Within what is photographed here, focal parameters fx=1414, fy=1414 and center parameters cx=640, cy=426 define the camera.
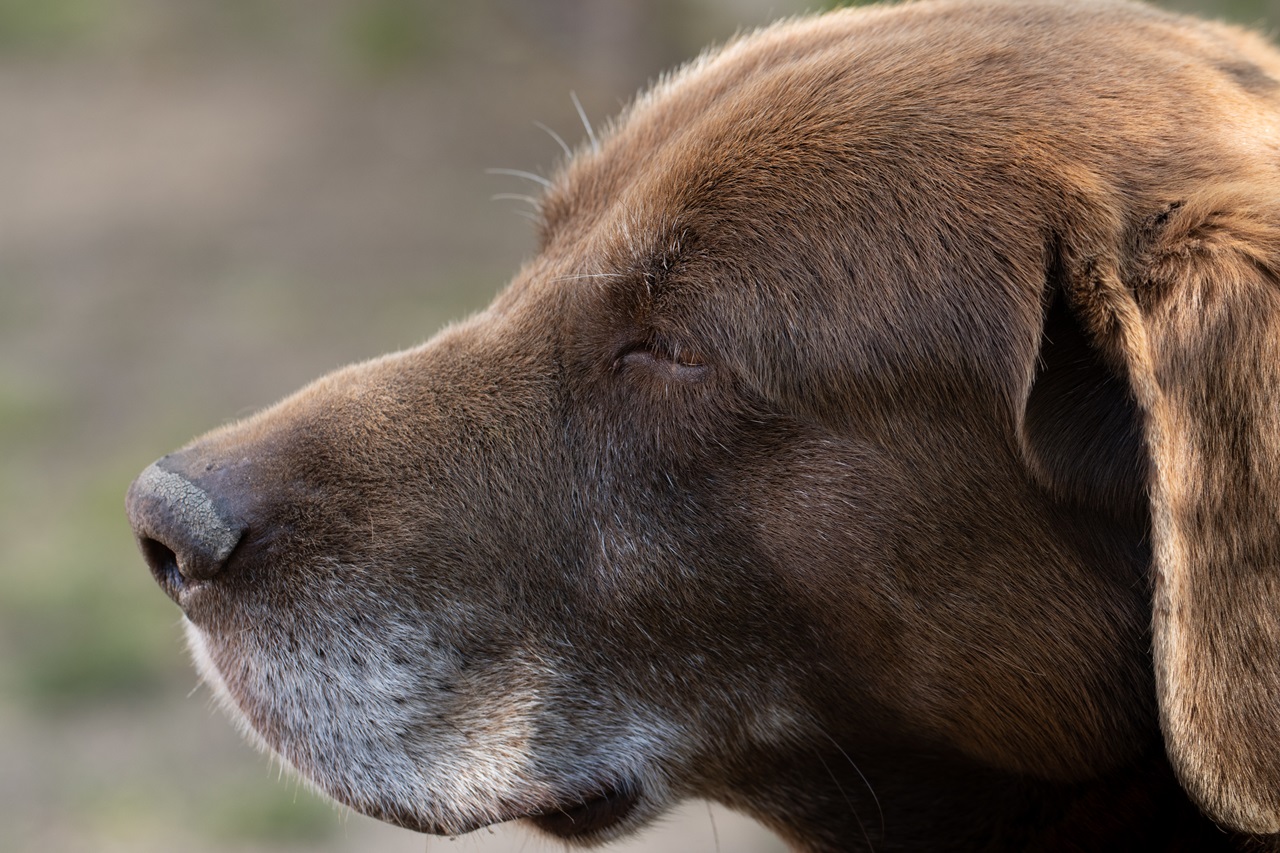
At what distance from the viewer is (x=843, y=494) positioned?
8.43ft

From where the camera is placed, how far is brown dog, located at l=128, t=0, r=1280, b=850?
2.34 m

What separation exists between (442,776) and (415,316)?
695 centimetres

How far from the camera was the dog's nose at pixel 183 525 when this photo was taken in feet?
8.96

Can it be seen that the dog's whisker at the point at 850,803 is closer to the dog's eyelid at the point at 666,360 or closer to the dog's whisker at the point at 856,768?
the dog's whisker at the point at 856,768

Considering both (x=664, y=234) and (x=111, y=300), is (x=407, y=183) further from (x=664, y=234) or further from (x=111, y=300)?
(x=664, y=234)

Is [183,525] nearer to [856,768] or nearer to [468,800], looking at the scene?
[468,800]

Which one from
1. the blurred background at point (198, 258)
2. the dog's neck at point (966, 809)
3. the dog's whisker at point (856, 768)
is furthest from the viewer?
the blurred background at point (198, 258)

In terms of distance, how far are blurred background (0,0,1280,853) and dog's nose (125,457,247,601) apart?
10.1 ft

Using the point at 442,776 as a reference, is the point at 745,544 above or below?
above

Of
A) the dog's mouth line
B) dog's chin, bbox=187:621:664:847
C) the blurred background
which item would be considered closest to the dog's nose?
dog's chin, bbox=187:621:664:847

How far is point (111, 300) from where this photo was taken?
9.85 m

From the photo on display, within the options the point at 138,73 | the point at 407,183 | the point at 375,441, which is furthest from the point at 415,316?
the point at 375,441

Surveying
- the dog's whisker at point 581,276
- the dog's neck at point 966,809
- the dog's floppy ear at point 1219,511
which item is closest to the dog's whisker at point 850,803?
the dog's neck at point 966,809

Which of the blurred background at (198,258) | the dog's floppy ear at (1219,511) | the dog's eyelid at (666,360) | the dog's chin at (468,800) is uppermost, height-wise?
the dog's eyelid at (666,360)
